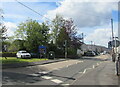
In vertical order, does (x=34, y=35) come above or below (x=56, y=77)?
above

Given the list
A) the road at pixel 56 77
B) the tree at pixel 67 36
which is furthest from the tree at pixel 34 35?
the road at pixel 56 77

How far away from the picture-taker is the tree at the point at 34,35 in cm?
4662

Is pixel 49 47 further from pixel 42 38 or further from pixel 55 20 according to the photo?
pixel 55 20

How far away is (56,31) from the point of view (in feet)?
181

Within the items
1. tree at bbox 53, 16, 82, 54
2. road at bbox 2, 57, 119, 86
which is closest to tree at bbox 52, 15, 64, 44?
tree at bbox 53, 16, 82, 54

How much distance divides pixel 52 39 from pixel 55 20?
7.05 meters

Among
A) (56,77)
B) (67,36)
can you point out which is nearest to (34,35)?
(67,36)

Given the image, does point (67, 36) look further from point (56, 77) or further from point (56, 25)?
point (56, 77)

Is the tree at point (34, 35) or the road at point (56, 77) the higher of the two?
the tree at point (34, 35)

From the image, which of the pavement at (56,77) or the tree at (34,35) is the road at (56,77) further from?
the tree at (34,35)

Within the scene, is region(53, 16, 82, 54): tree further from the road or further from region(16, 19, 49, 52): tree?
the road

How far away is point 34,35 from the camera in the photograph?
4669 centimetres

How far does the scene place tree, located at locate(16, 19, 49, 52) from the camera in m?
46.6

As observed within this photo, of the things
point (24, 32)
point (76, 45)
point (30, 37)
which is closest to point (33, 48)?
point (30, 37)
